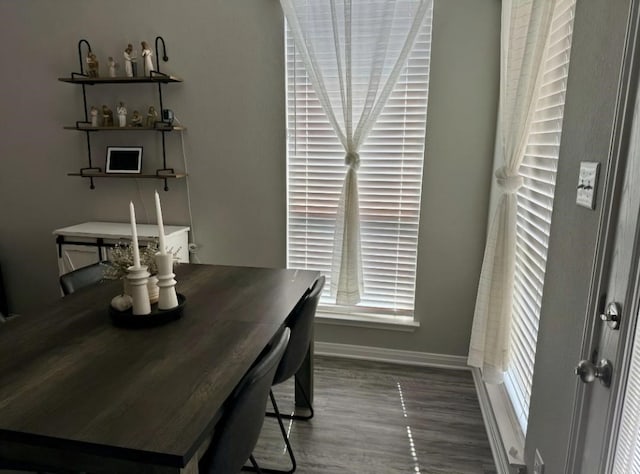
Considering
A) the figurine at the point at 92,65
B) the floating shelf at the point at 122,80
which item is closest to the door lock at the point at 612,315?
the floating shelf at the point at 122,80

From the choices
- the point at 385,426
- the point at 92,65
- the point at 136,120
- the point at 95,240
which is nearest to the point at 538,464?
the point at 385,426

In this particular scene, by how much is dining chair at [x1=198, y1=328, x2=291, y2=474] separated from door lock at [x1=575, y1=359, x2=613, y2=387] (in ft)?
2.65

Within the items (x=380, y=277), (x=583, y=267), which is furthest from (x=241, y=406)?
(x=380, y=277)

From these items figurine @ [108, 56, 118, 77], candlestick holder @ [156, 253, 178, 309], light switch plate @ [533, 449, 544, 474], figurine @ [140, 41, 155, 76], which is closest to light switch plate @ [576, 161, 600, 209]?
light switch plate @ [533, 449, 544, 474]

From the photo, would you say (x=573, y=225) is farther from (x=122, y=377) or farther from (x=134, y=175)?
(x=134, y=175)

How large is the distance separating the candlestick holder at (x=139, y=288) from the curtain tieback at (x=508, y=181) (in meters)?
1.56

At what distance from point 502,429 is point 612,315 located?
1.22m

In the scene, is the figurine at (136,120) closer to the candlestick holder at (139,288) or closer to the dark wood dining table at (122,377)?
the dark wood dining table at (122,377)

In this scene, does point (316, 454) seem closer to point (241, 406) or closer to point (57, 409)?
point (241, 406)

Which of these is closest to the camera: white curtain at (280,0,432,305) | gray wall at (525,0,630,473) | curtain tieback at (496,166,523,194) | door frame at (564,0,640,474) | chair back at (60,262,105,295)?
door frame at (564,0,640,474)

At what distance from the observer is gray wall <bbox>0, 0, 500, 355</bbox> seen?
2.58 m

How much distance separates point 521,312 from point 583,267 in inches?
32.1

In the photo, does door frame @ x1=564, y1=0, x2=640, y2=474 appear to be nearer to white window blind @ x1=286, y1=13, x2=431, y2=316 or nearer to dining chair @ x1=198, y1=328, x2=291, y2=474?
dining chair @ x1=198, y1=328, x2=291, y2=474

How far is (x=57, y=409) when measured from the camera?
1067 millimetres
